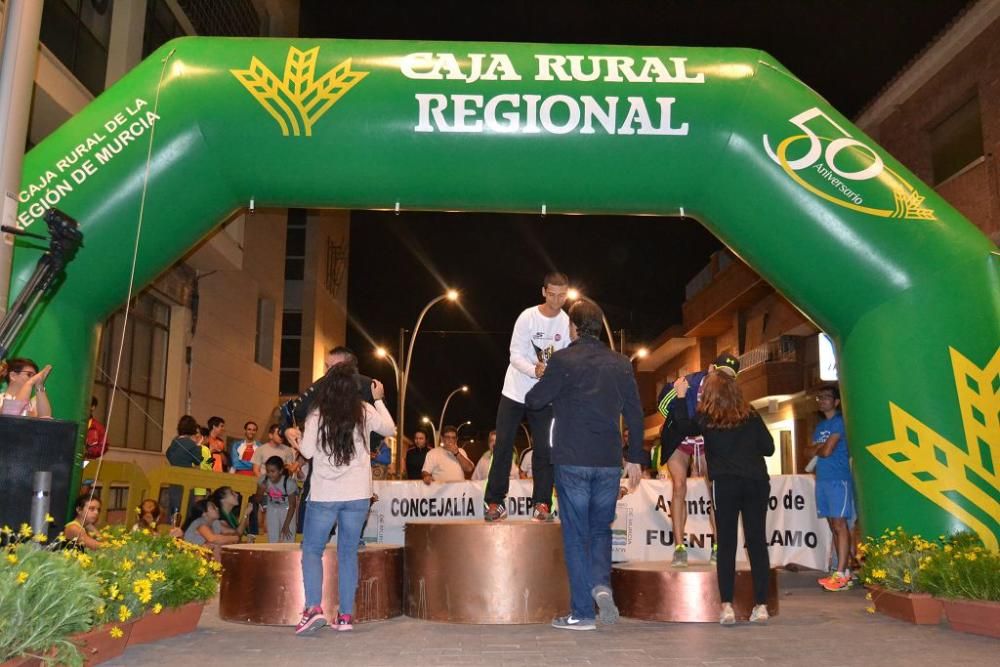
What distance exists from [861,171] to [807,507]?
5.20 metres

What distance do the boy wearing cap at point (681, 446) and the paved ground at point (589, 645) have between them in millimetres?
1081

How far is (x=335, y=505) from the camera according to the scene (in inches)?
267

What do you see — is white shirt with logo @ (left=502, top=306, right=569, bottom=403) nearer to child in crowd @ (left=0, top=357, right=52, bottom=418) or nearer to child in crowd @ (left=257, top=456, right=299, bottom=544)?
child in crowd @ (left=0, top=357, right=52, bottom=418)

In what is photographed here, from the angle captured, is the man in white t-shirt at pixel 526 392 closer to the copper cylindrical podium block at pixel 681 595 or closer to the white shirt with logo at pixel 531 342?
the white shirt with logo at pixel 531 342

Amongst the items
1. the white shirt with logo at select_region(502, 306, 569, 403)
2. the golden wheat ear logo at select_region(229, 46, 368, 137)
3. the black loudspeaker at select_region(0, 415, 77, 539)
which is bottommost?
the black loudspeaker at select_region(0, 415, 77, 539)

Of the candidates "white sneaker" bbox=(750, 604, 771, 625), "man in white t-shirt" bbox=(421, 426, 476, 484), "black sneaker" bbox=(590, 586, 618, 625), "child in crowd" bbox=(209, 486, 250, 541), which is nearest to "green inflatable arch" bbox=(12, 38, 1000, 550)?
"white sneaker" bbox=(750, 604, 771, 625)

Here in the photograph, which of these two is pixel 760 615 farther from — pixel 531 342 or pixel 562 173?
pixel 562 173

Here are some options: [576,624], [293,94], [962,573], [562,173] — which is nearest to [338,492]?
[576,624]

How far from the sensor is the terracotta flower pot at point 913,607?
6809 millimetres

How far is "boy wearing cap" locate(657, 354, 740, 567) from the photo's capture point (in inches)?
298

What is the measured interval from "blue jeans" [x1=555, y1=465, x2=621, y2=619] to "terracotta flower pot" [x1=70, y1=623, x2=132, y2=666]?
9.52 ft

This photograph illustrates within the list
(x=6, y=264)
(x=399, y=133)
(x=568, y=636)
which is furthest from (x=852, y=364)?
(x=6, y=264)

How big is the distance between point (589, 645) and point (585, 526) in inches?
35.8

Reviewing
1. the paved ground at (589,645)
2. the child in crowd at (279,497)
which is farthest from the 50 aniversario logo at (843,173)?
the child in crowd at (279,497)
